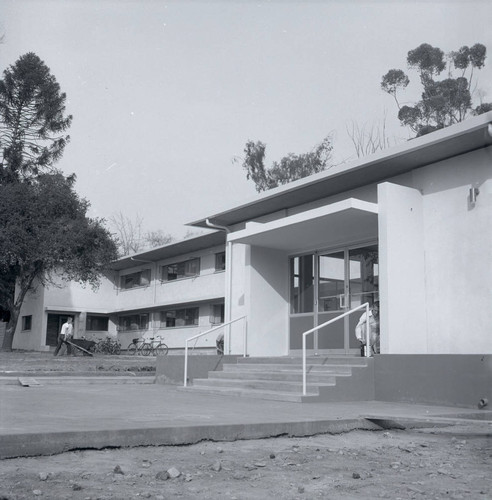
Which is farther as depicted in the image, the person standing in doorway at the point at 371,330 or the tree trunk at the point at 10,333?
the tree trunk at the point at 10,333

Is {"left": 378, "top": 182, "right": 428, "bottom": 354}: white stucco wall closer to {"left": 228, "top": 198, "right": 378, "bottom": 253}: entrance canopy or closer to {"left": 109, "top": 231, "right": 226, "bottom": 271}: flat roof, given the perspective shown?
{"left": 228, "top": 198, "right": 378, "bottom": 253}: entrance canopy

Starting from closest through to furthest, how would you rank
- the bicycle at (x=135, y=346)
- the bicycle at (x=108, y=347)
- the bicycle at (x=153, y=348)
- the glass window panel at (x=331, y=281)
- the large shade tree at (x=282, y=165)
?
the glass window panel at (x=331, y=281) < the bicycle at (x=153, y=348) < the bicycle at (x=135, y=346) < the bicycle at (x=108, y=347) < the large shade tree at (x=282, y=165)

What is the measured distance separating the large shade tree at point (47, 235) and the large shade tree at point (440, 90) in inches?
612

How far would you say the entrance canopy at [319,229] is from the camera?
1171 cm

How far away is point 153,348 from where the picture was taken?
3039cm

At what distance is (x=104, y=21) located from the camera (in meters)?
8.15

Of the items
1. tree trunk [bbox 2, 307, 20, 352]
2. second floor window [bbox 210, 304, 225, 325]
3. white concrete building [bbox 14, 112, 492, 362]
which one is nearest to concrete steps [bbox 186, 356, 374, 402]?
white concrete building [bbox 14, 112, 492, 362]

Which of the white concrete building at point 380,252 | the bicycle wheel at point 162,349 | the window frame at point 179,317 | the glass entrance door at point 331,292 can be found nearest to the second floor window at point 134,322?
the window frame at point 179,317

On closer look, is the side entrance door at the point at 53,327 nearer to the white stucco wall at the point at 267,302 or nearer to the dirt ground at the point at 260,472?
the white stucco wall at the point at 267,302

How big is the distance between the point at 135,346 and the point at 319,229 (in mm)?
20723

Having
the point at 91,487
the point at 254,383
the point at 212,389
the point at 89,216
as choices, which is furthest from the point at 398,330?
the point at 89,216

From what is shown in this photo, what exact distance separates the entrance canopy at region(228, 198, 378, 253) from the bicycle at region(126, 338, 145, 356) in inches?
684

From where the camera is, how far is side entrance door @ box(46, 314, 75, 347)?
114ft

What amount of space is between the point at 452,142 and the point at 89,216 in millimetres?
21790
